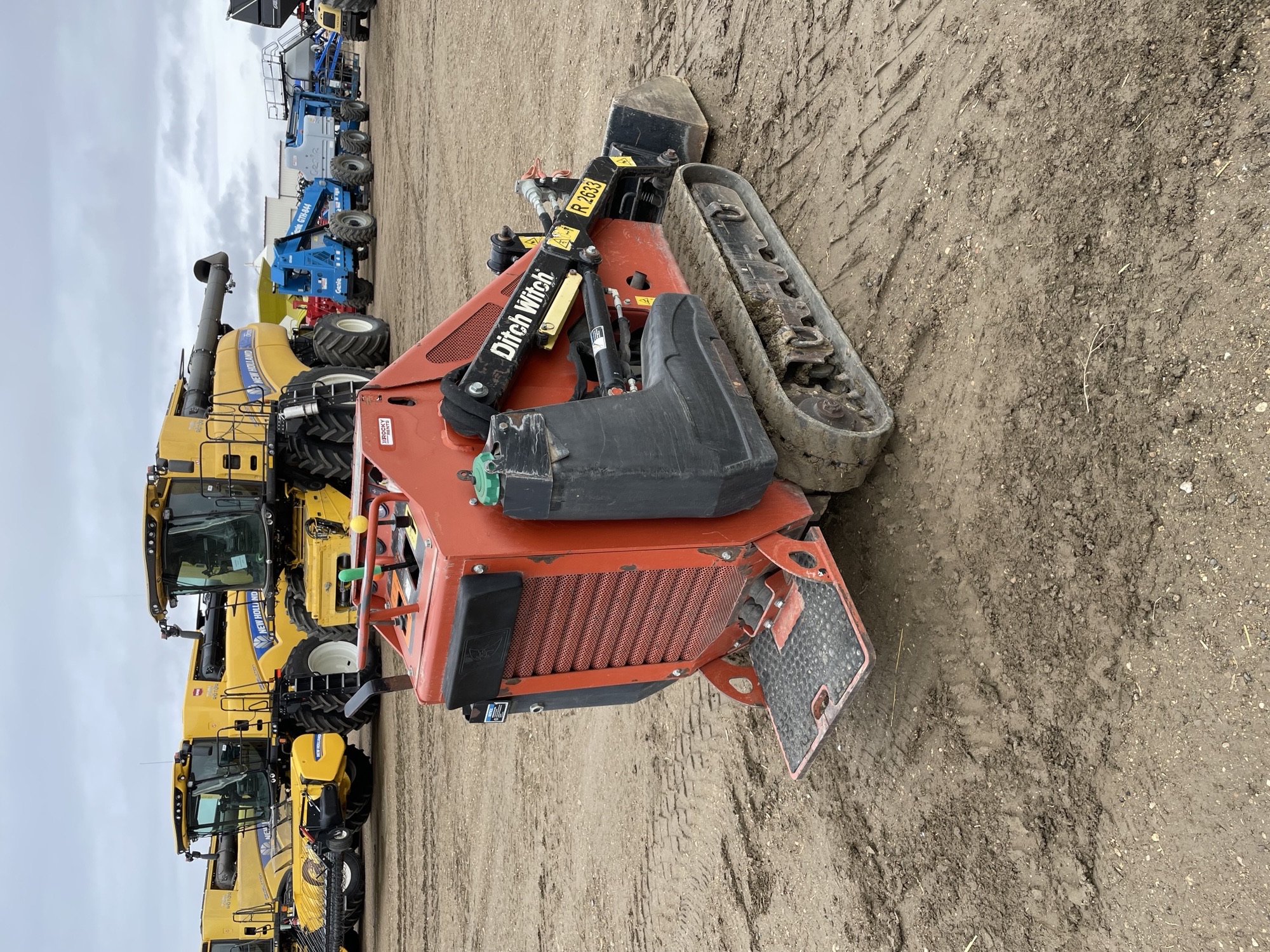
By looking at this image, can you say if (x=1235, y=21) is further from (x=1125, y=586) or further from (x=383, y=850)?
(x=383, y=850)

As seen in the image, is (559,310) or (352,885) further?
(352,885)

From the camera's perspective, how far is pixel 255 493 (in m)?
6.37

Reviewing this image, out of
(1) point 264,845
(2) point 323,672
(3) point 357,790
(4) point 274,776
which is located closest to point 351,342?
(2) point 323,672

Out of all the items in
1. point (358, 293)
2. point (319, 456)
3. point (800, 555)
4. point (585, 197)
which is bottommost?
point (358, 293)

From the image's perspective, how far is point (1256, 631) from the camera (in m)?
2.03

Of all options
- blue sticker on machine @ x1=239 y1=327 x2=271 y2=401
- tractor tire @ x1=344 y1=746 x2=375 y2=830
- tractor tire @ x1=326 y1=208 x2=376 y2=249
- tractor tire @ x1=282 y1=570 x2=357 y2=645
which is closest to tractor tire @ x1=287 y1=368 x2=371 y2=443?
blue sticker on machine @ x1=239 y1=327 x2=271 y2=401

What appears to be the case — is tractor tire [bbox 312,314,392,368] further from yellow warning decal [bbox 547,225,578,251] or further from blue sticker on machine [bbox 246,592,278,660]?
yellow warning decal [bbox 547,225,578,251]

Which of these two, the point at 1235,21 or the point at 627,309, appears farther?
the point at 627,309

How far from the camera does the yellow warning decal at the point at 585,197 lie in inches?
149

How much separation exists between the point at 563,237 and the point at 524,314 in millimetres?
513

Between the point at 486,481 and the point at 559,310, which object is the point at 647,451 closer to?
the point at 486,481

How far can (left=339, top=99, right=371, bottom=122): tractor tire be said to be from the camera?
15.5 metres

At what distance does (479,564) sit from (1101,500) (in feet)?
6.22

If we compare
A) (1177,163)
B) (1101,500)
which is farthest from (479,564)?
(1177,163)
